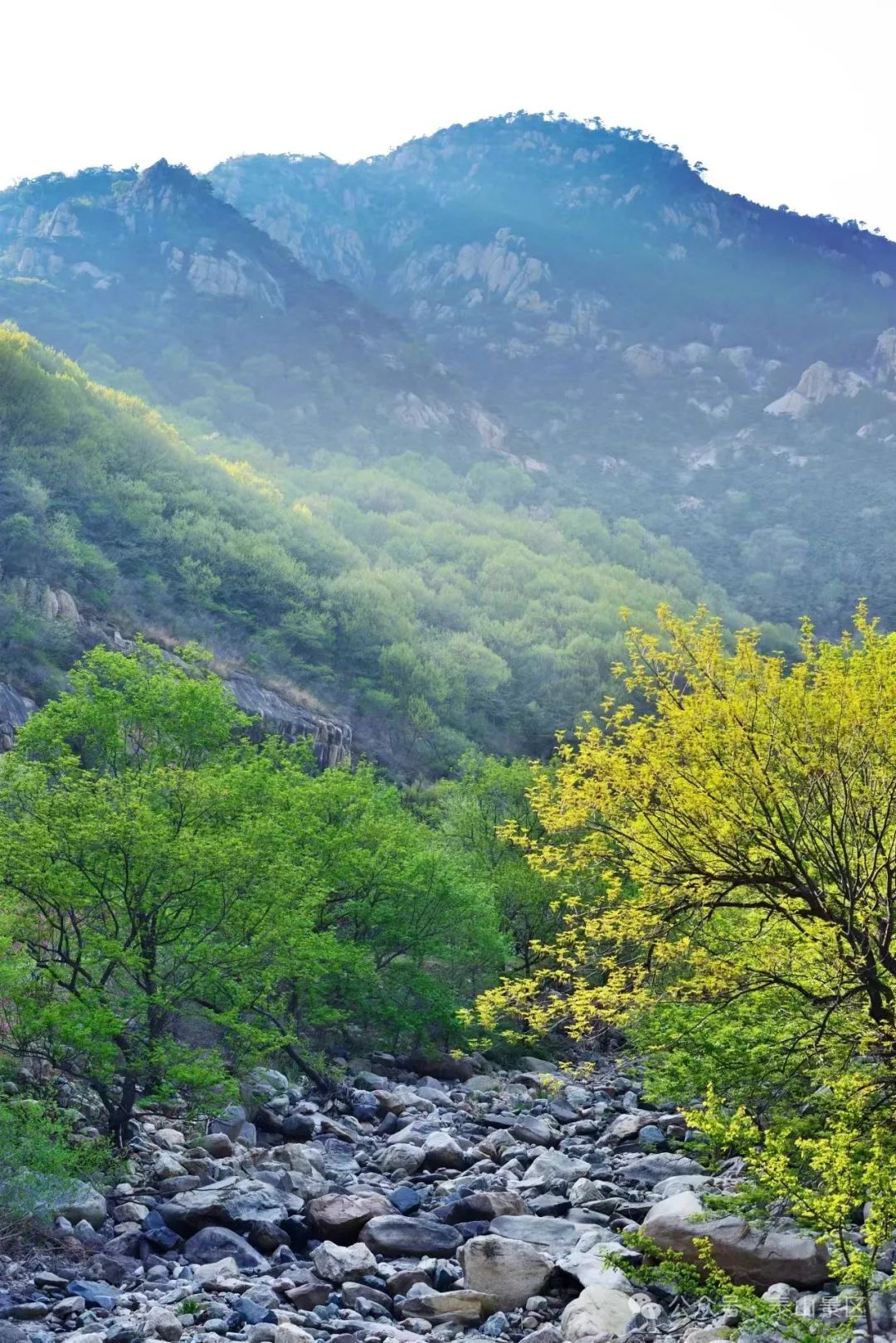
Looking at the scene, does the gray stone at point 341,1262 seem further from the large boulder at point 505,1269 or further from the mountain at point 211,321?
the mountain at point 211,321

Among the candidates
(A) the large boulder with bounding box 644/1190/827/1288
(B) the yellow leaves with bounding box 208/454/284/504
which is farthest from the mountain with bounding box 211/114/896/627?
(A) the large boulder with bounding box 644/1190/827/1288

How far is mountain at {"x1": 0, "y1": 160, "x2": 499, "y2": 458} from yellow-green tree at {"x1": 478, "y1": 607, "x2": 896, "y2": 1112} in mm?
98313

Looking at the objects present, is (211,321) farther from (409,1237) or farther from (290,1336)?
(290,1336)

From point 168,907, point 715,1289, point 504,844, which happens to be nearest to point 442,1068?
point 504,844

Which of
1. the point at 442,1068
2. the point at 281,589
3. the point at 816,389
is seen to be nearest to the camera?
the point at 442,1068

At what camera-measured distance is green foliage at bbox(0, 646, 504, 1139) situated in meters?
14.2

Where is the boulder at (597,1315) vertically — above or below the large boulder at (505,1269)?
below

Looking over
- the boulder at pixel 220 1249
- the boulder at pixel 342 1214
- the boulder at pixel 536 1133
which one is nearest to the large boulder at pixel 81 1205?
the boulder at pixel 220 1249

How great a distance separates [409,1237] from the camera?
12.6 metres

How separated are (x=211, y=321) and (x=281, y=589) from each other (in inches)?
3215

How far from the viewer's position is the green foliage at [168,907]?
1424cm

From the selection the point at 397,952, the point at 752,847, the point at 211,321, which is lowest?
the point at 752,847

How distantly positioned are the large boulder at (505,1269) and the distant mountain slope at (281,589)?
2662cm

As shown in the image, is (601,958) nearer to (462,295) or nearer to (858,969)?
(858,969)
